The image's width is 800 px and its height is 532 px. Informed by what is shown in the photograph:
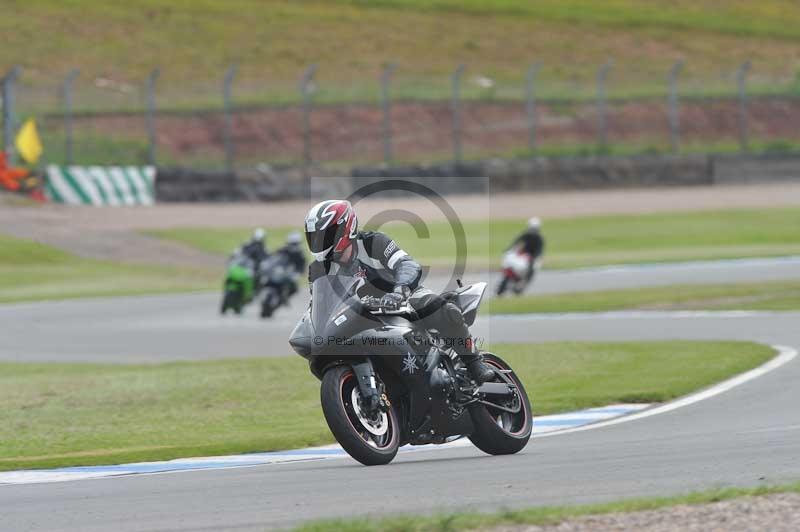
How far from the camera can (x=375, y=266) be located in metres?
9.57

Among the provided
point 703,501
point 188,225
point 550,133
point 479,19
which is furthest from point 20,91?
point 703,501

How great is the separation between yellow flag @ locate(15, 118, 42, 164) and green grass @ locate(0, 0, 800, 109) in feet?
17.1

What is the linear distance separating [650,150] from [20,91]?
17.3m

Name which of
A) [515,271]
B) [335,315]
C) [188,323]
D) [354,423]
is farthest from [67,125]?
[354,423]

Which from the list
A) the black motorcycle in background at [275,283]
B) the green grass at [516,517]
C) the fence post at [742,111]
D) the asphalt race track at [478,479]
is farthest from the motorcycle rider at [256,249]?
the fence post at [742,111]

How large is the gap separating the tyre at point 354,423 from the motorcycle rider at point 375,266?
545 millimetres

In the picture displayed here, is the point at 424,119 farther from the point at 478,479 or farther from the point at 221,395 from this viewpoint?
the point at 478,479

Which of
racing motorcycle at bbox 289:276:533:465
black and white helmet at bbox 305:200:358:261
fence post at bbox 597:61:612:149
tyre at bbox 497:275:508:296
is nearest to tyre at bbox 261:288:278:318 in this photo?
tyre at bbox 497:275:508:296

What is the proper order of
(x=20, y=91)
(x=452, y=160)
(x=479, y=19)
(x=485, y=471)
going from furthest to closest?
1. (x=479, y=19)
2. (x=452, y=160)
3. (x=20, y=91)
4. (x=485, y=471)

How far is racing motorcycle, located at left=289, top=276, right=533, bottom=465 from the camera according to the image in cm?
918

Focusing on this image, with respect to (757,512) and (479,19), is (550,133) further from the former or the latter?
(757,512)

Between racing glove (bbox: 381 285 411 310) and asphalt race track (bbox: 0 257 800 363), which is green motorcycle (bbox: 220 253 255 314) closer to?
asphalt race track (bbox: 0 257 800 363)

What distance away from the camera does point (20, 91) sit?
135 ft

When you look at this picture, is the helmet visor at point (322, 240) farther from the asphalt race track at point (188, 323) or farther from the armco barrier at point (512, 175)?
the armco barrier at point (512, 175)
